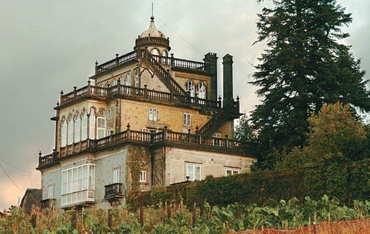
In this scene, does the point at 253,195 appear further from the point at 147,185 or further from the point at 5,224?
the point at 5,224

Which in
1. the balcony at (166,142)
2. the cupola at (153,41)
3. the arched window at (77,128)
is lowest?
the balcony at (166,142)

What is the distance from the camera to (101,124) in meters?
64.1

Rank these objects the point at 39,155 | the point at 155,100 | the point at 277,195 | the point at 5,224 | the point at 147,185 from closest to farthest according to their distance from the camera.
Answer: the point at 5,224, the point at 277,195, the point at 147,185, the point at 155,100, the point at 39,155

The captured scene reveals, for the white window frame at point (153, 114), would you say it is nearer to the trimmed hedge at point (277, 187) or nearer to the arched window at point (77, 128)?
the arched window at point (77, 128)

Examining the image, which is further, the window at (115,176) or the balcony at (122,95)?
the balcony at (122,95)

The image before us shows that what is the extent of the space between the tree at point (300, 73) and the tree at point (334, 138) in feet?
19.3

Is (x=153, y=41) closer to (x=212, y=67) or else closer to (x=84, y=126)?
(x=212, y=67)

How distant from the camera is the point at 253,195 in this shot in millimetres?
49375

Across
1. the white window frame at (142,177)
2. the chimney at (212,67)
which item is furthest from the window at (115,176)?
the chimney at (212,67)

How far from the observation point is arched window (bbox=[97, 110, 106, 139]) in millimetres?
64062

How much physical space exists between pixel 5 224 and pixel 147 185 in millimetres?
26289

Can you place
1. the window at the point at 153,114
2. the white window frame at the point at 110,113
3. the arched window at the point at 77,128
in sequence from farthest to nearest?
the arched window at the point at 77,128
the window at the point at 153,114
the white window frame at the point at 110,113

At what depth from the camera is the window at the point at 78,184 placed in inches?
2437

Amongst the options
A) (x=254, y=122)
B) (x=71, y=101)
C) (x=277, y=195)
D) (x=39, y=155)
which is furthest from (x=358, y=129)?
(x=39, y=155)
